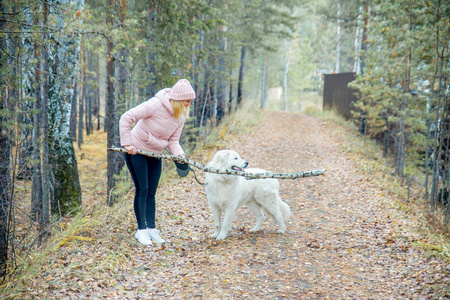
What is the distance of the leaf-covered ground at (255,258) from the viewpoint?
158 inches

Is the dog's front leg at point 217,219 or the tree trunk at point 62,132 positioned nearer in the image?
the dog's front leg at point 217,219

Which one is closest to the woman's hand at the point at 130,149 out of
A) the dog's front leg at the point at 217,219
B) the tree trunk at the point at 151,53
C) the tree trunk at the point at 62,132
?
the dog's front leg at the point at 217,219

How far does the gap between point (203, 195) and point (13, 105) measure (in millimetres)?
5087

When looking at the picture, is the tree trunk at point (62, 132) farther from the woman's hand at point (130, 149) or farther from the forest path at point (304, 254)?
the woman's hand at point (130, 149)

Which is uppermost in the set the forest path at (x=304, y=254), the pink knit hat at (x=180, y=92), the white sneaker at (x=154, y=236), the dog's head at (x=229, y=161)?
the pink knit hat at (x=180, y=92)

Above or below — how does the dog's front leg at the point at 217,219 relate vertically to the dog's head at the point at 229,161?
below

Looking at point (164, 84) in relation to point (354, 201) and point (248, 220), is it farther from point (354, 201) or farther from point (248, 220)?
point (354, 201)

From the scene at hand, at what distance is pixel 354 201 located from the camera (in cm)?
852

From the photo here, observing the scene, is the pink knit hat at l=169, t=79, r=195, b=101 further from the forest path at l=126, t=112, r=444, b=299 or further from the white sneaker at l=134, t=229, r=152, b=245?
the forest path at l=126, t=112, r=444, b=299

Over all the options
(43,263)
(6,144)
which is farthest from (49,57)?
(43,263)

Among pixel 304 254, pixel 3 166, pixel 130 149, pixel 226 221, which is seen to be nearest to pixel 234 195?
pixel 226 221

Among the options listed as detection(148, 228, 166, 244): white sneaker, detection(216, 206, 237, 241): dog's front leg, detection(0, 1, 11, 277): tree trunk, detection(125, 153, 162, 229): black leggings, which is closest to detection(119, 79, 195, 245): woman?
detection(125, 153, 162, 229): black leggings

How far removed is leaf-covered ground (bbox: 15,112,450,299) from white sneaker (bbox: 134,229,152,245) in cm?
8

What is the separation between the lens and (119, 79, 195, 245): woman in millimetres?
4777
